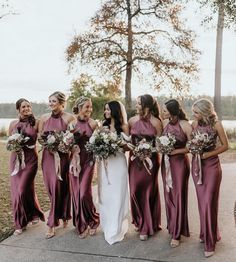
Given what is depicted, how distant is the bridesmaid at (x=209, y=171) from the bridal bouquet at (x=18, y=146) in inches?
105

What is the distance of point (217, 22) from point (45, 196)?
24.4 ft

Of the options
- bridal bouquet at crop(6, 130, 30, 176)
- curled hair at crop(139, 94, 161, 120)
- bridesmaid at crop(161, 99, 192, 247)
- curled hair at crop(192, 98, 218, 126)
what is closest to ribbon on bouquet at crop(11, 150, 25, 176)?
bridal bouquet at crop(6, 130, 30, 176)

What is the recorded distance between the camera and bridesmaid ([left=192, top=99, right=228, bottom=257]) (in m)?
5.80

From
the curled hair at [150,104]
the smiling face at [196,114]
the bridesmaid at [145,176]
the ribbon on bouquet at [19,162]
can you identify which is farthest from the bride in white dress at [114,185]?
the ribbon on bouquet at [19,162]

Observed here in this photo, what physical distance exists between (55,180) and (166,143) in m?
2.00

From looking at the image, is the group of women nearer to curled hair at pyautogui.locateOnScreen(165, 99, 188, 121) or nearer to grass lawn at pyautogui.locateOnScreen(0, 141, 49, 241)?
curled hair at pyautogui.locateOnScreen(165, 99, 188, 121)

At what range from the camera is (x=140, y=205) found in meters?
6.59

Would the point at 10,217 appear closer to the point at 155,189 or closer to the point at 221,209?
the point at 155,189

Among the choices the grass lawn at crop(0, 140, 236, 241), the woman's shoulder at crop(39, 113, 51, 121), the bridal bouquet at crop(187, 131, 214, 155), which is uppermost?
the woman's shoulder at crop(39, 113, 51, 121)

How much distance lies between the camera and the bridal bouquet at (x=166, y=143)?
5879 mm

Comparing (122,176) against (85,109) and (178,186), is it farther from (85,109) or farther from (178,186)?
(85,109)

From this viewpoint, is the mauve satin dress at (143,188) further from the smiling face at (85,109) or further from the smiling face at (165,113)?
the smiling face at (85,109)

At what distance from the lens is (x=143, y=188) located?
6520mm

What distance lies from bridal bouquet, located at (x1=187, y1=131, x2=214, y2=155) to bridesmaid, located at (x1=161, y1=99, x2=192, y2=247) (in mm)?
322
